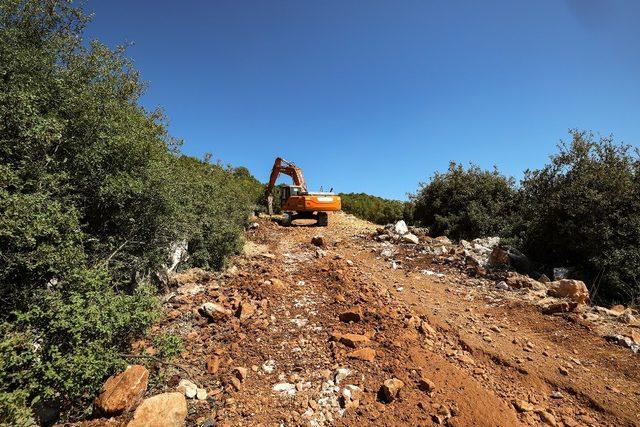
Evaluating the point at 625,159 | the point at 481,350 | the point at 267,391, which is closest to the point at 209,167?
the point at 267,391

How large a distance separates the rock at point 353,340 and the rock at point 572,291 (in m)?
4.55

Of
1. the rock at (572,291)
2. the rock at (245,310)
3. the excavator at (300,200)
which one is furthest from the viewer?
the excavator at (300,200)

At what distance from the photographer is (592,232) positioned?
8070 millimetres

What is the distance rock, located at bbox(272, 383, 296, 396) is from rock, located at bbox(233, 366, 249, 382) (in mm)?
385

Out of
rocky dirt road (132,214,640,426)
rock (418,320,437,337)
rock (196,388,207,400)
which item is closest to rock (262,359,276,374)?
rocky dirt road (132,214,640,426)

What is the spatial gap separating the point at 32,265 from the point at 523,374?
19.3 feet

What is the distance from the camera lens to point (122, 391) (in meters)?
3.37

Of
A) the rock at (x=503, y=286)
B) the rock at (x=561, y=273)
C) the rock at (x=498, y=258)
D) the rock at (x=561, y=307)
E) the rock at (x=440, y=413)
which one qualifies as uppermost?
the rock at (x=498, y=258)

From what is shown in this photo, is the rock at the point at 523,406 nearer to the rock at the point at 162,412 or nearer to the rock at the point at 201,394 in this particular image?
the rock at the point at 201,394

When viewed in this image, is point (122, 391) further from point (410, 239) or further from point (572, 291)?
point (410, 239)

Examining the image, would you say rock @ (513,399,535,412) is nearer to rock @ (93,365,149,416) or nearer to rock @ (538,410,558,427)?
rock @ (538,410,558,427)

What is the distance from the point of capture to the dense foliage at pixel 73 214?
3277 millimetres

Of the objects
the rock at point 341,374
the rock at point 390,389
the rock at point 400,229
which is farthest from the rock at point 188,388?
the rock at point 400,229

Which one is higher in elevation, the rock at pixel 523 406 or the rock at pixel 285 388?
the rock at pixel 523 406
